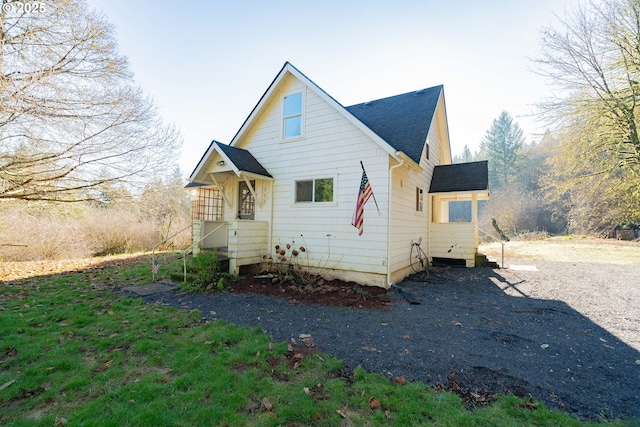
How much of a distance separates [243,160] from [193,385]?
728cm

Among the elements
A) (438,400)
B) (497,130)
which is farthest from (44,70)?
→ (497,130)

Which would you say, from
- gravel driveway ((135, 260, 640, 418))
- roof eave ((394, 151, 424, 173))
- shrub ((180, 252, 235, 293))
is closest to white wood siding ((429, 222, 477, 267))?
gravel driveway ((135, 260, 640, 418))

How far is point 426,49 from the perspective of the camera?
10.2 metres

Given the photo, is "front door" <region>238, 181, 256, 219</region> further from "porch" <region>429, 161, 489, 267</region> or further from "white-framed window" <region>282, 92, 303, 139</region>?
"porch" <region>429, 161, 489, 267</region>

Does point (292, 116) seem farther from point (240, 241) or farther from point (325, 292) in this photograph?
point (325, 292)

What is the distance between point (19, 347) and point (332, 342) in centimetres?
446

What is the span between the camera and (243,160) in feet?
30.3

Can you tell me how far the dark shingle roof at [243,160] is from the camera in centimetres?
883

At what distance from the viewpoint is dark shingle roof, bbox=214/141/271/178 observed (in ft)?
29.0

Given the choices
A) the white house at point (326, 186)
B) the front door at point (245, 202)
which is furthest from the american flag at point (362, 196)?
the front door at point (245, 202)

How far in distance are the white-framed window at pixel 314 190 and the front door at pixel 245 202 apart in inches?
76.5

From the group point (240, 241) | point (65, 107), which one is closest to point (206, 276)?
point (240, 241)

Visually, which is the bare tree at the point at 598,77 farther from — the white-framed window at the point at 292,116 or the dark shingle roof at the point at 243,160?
the dark shingle roof at the point at 243,160

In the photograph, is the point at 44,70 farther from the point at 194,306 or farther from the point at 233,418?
the point at 233,418
